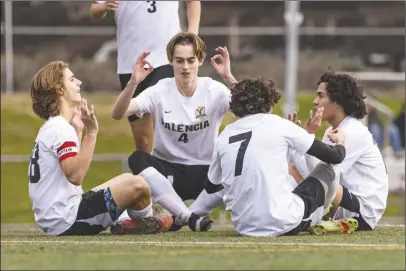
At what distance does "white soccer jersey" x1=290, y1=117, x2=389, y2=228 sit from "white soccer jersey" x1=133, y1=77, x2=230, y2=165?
1009 mm

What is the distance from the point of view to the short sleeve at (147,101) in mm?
9469

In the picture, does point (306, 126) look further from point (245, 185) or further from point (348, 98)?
Answer: point (245, 185)

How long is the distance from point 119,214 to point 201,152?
121 cm

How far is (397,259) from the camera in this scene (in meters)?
6.39

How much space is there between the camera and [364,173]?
8867 millimetres

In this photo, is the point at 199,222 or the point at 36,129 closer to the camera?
the point at 199,222

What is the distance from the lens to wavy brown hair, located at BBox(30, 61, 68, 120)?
862 cm

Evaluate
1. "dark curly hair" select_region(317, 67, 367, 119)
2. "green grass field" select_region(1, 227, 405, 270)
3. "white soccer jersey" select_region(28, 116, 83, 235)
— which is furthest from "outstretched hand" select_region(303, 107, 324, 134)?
"white soccer jersey" select_region(28, 116, 83, 235)

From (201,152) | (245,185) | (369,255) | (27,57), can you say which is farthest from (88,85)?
(369,255)

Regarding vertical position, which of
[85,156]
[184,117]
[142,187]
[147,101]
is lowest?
[142,187]

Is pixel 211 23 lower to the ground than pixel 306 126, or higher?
higher

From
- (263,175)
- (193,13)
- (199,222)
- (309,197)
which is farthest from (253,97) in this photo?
(193,13)

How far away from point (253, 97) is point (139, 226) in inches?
54.8

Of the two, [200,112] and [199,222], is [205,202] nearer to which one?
[199,222]
